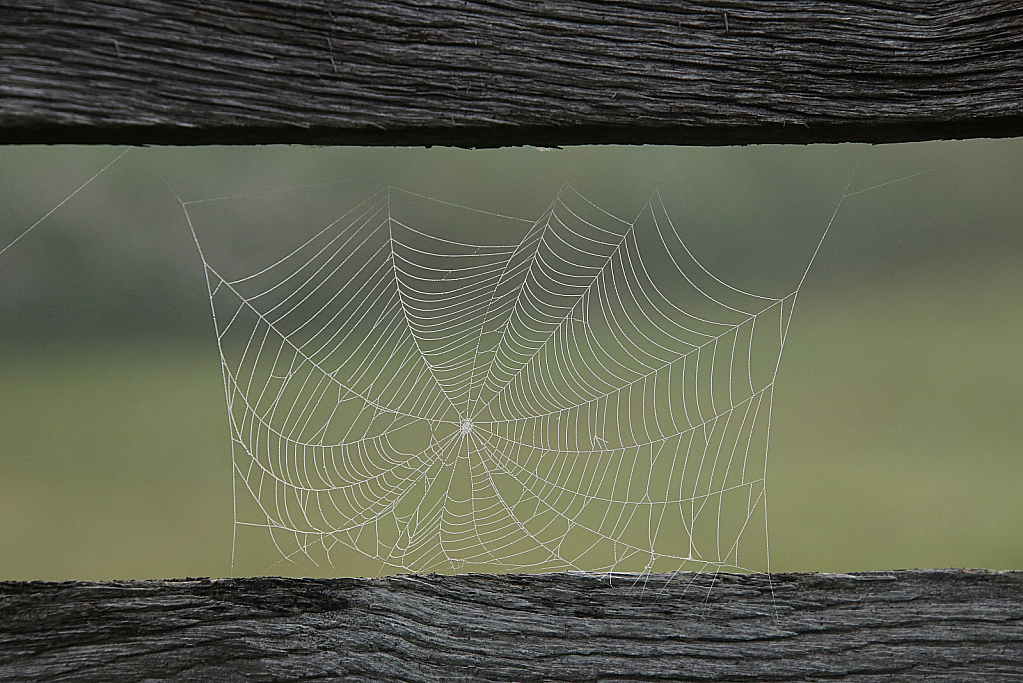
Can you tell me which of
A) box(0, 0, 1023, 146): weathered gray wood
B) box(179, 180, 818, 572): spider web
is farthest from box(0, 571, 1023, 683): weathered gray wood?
box(0, 0, 1023, 146): weathered gray wood

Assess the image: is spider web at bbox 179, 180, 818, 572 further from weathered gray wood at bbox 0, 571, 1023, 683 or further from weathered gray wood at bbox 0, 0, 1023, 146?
weathered gray wood at bbox 0, 0, 1023, 146

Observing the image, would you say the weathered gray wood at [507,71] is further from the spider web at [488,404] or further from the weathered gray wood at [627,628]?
the weathered gray wood at [627,628]

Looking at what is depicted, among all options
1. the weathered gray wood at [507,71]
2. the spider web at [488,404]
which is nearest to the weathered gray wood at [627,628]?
the spider web at [488,404]

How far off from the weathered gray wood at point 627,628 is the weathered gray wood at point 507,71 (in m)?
0.44

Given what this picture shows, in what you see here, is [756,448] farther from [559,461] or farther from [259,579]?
[259,579]

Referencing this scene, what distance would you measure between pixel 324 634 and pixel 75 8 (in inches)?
24.3

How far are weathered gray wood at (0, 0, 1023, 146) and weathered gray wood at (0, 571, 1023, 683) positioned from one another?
0.44m

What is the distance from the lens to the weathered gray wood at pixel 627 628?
0.68 meters

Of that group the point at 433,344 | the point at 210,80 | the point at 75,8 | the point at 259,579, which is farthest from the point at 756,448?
the point at 75,8

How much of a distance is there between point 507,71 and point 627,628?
0.56 metres

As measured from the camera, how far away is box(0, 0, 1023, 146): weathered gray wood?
1.91 feet

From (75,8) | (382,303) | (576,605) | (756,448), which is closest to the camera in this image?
(75,8)

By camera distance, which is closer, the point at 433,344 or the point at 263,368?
the point at 263,368

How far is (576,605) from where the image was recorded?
71 cm
